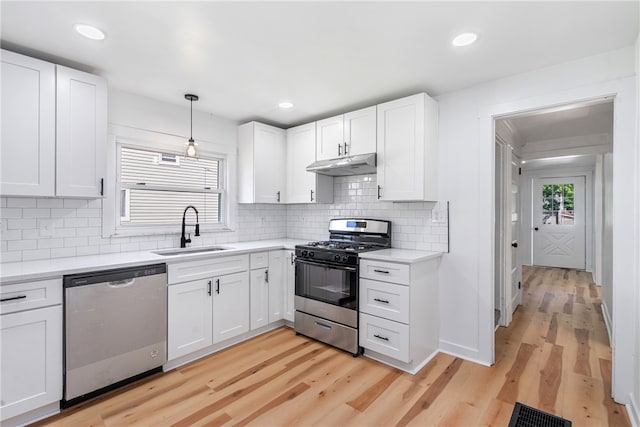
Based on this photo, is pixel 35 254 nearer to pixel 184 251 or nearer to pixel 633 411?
pixel 184 251

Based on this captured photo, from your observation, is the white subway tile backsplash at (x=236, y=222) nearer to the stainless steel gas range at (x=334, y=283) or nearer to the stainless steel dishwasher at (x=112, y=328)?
the stainless steel gas range at (x=334, y=283)

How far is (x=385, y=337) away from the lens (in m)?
2.70

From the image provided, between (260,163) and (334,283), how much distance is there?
164 cm

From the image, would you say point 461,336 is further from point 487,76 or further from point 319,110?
point 319,110

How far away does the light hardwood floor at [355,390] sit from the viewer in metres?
2.04

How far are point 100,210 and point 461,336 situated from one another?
337 centimetres

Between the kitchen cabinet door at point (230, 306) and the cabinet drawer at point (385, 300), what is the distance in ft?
3.80

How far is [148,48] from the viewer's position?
2170mm

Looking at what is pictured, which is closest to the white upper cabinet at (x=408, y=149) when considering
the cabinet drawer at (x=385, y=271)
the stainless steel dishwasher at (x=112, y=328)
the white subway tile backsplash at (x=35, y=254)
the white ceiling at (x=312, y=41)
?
the white ceiling at (x=312, y=41)

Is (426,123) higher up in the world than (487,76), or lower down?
lower down

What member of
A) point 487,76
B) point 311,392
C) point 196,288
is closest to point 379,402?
point 311,392

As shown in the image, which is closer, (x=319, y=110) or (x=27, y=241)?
(x=27, y=241)

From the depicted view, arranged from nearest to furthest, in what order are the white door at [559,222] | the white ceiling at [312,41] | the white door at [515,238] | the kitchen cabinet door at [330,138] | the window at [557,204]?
the white ceiling at [312,41], the kitchen cabinet door at [330,138], the white door at [515,238], the white door at [559,222], the window at [557,204]

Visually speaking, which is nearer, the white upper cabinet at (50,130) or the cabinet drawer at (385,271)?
the white upper cabinet at (50,130)
